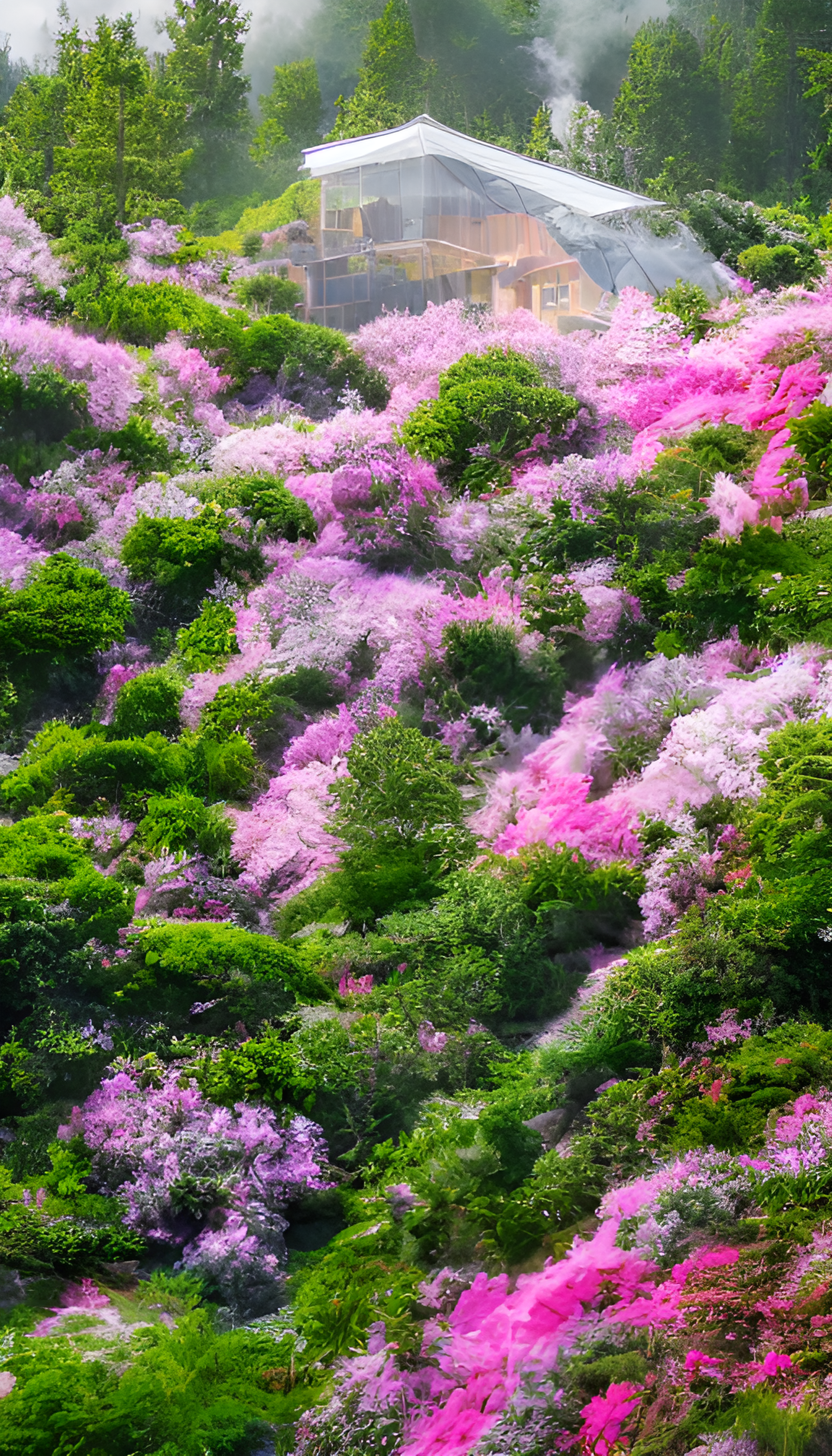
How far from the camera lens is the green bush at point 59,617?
37.6 feet

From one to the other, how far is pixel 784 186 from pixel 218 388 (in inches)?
1079

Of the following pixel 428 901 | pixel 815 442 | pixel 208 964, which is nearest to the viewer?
pixel 208 964

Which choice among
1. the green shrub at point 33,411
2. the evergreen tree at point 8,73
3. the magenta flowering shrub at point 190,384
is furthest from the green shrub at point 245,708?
the evergreen tree at point 8,73

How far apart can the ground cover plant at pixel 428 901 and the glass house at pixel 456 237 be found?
407 cm

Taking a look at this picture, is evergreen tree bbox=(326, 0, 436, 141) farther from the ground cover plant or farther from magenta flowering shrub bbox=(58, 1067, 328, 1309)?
magenta flowering shrub bbox=(58, 1067, 328, 1309)

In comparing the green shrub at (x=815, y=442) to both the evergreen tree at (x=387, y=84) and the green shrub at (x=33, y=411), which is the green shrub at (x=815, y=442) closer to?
the green shrub at (x=33, y=411)

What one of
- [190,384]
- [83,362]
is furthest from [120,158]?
[83,362]

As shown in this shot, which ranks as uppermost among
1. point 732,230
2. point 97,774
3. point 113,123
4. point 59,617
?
point 113,123

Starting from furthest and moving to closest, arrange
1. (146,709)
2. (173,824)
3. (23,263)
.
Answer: (23,263)
(146,709)
(173,824)

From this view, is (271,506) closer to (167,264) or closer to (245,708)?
(245,708)

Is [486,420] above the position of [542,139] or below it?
below

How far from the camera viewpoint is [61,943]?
301 inches

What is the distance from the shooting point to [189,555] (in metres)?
12.6

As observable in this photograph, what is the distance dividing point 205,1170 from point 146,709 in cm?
494
